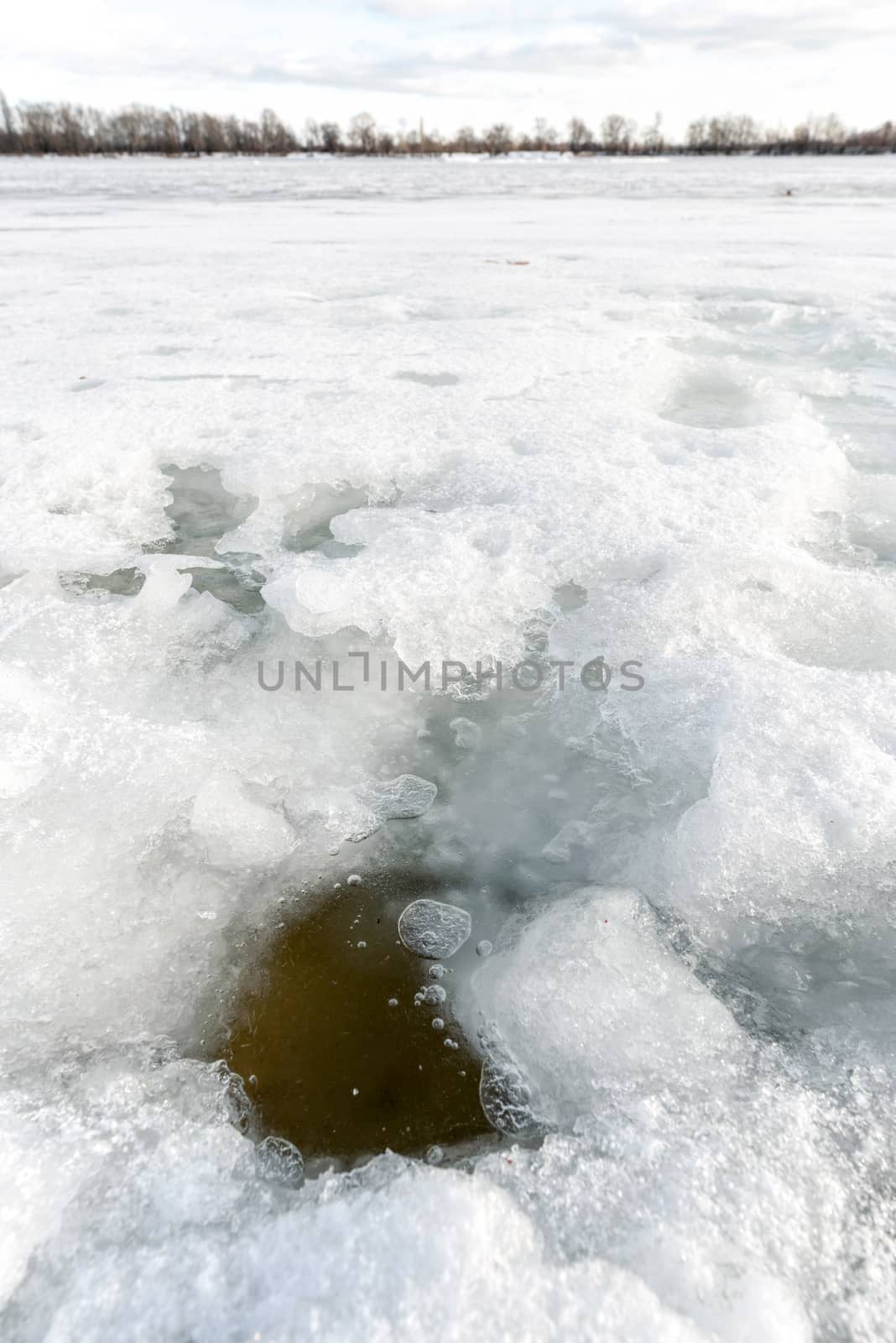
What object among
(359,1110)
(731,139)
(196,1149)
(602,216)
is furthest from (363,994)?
(731,139)

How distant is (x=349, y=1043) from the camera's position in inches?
48.8

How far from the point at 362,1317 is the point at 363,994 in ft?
1.55

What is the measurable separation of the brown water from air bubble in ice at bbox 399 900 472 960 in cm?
2

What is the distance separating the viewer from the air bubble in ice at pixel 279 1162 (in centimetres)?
108

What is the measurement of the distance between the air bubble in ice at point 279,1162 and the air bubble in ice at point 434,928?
0.38 m

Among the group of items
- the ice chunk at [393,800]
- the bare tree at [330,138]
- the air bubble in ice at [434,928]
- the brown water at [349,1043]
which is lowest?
the brown water at [349,1043]

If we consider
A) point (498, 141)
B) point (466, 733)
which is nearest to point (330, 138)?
point (498, 141)

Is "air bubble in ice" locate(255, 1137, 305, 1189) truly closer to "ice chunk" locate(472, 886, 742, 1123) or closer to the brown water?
the brown water

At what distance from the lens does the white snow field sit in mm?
967

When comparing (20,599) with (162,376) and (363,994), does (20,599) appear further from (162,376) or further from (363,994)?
(162,376)

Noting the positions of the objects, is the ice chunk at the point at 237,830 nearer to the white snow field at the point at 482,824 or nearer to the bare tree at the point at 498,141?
the white snow field at the point at 482,824

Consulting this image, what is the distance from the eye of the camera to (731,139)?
5378 centimetres

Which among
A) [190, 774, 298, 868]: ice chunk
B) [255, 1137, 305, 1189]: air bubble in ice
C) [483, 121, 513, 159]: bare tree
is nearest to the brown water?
[255, 1137, 305, 1189]: air bubble in ice

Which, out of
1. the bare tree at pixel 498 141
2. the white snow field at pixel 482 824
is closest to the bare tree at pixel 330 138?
the bare tree at pixel 498 141
